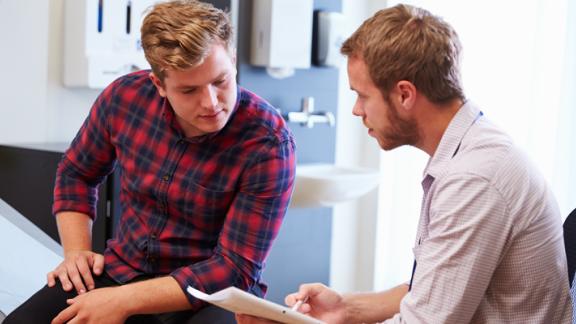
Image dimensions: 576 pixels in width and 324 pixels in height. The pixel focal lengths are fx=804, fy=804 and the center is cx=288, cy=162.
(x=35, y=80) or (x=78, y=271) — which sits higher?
(x=35, y=80)

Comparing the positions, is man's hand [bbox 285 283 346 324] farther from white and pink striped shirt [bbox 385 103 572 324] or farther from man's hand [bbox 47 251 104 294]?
man's hand [bbox 47 251 104 294]

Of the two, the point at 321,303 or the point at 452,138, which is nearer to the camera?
the point at 452,138

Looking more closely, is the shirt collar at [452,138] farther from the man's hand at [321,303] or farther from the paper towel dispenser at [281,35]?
the paper towel dispenser at [281,35]

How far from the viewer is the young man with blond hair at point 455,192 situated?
4.06 feet

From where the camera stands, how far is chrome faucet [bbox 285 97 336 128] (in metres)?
3.15

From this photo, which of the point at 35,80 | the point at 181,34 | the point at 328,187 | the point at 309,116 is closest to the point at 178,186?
the point at 181,34

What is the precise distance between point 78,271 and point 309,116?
1598mm

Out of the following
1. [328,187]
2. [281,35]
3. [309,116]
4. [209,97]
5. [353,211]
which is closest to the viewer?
[209,97]

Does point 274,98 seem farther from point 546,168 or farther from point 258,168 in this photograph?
point 258,168

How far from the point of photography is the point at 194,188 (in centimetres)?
173

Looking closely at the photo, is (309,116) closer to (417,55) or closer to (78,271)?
(78,271)

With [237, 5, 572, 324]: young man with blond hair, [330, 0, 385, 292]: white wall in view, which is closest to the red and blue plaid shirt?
[237, 5, 572, 324]: young man with blond hair

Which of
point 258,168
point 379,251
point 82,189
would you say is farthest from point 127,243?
point 379,251

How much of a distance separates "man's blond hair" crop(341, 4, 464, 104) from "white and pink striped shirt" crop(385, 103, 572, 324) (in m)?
0.10
